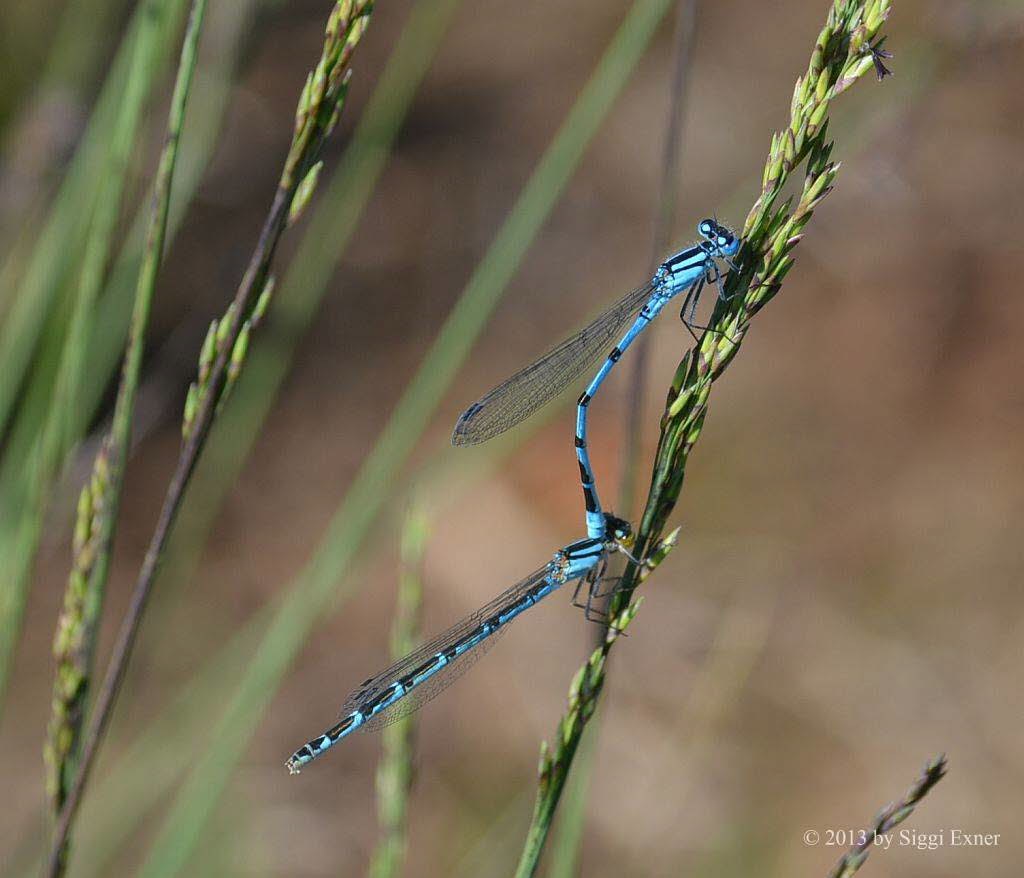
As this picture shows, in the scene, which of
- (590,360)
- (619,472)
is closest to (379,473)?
(590,360)

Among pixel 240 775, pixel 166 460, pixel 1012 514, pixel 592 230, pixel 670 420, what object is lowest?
pixel 670 420

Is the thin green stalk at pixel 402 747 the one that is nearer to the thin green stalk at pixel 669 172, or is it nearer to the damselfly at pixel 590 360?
the thin green stalk at pixel 669 172

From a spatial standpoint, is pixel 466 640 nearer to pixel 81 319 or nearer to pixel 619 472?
pixel 81 319

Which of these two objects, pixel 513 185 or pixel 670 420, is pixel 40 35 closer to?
pixel 513 185

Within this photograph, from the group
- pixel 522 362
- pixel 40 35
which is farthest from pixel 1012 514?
pixel 40 35

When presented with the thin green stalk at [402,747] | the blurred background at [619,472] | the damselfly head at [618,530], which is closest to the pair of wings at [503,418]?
the damselfly head at [618,530]

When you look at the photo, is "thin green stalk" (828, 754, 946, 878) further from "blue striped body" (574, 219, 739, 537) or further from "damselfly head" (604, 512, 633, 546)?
"blue striped body" (574, 219, 739, 537)

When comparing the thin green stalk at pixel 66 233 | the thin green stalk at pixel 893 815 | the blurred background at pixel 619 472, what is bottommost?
the thin green stalk at pixel 893 815
